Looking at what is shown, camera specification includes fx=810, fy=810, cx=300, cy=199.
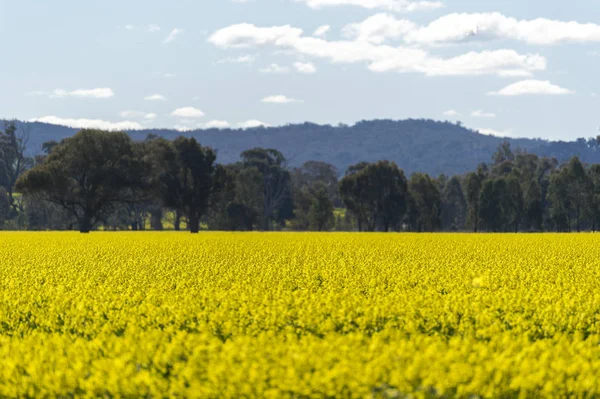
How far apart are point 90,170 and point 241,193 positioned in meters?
48.4

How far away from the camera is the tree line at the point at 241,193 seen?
A: 255 feet

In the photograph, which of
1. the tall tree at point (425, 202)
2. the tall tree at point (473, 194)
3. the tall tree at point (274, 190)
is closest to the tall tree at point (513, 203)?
the tall tree at point (473, 194)

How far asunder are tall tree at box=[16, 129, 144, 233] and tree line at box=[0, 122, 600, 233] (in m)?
0.10

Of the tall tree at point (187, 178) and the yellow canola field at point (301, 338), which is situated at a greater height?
the tall tree at point (187, 178)

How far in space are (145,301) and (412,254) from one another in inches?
814

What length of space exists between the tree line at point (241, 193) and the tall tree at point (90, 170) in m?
0.10

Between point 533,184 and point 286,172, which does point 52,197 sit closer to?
point 286,172

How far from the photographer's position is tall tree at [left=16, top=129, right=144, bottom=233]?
3012 inches

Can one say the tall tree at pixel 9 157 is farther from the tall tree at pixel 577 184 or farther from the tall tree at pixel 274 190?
the tall tree at pixel 577 184

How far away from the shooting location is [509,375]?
8844 millimetres

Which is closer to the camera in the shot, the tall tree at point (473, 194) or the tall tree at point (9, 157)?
the tall tree at point (473, 194)

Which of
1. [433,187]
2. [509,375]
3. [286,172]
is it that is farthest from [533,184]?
[509,375]

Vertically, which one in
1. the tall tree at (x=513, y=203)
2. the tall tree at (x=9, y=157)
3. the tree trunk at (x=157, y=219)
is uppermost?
the tall tree at (x=9, y=157)

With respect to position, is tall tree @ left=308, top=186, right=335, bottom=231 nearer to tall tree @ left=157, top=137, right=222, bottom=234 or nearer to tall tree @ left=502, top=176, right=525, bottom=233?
tall tree @ left=502, top=176, right=525, bottom=233
